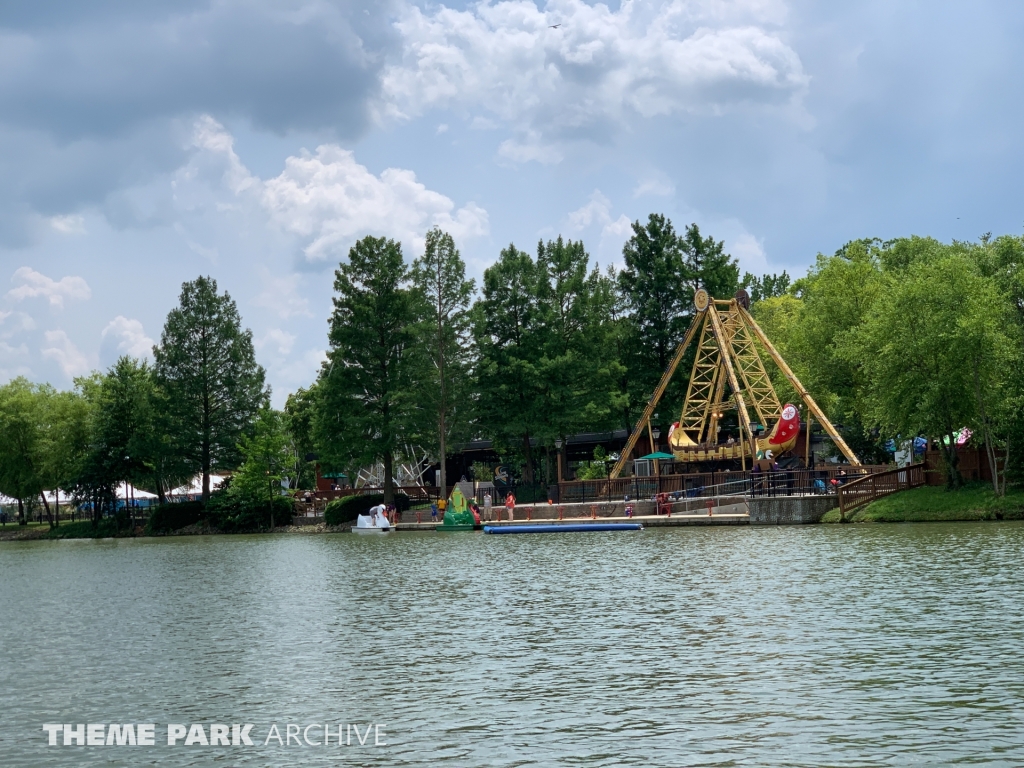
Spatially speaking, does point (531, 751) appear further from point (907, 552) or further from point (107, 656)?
point (907, 552)

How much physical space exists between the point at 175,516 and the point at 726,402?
40773mm

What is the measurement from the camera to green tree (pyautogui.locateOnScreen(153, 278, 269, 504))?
→ 260 feet

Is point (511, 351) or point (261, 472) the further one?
point (261, 472)

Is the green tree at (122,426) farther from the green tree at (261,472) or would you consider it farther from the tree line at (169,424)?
the green tree at (261,472)

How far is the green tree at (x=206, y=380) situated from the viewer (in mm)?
79125

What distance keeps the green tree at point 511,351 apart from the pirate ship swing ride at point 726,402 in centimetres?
750

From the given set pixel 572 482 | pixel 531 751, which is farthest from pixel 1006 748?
pixel 572 482

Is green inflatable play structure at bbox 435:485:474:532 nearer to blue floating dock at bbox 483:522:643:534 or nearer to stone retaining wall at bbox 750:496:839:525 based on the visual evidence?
blue floating dock at bbox 483:522:643:534

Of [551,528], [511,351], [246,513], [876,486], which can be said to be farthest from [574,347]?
[876,486]

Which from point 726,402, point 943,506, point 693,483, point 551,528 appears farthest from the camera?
point 726,402

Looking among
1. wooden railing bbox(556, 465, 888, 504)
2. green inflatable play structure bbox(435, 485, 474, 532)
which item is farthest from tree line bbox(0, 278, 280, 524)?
wooden railing bbox(556, 465, 888, 504)

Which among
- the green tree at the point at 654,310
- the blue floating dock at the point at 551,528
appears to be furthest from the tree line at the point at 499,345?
the blue floating dock at the point at 551,528

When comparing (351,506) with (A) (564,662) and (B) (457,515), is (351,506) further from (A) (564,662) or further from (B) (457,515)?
(A) (564,662)

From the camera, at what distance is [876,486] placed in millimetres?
47219
